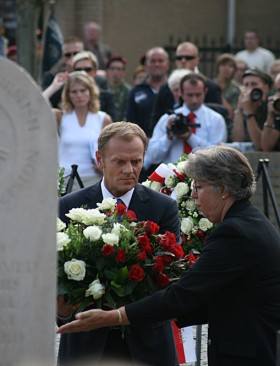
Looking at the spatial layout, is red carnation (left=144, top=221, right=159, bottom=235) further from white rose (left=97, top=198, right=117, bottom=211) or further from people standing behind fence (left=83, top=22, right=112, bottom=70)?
people standing behind fence (left=83, top=22, right=112, bottom=70)

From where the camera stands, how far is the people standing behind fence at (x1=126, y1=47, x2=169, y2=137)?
1248cm

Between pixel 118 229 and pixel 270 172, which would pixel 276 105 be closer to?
pixel 270 172

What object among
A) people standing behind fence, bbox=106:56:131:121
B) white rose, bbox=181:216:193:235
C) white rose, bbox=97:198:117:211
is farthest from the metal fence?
white rose, bbox=97:198:117:211

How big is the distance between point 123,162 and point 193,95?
5.43m

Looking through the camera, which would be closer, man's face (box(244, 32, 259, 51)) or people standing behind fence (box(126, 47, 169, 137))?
people standing behind fence (box(126, 47, 169, 137))

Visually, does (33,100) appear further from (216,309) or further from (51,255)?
(216,309)

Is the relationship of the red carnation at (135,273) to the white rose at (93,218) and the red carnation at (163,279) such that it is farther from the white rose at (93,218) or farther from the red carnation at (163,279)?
the white rose at (93,218)

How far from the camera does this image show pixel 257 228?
479 centimetres

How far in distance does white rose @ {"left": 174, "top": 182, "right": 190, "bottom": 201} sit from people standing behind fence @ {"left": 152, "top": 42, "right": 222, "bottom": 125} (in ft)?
15.5

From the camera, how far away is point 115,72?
14867 millimetres

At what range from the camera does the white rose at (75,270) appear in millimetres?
4871

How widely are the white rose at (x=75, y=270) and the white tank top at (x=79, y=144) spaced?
5.68 meters

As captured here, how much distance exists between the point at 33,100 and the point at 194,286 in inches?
57.5

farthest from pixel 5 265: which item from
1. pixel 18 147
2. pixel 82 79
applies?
pixel 82 79
